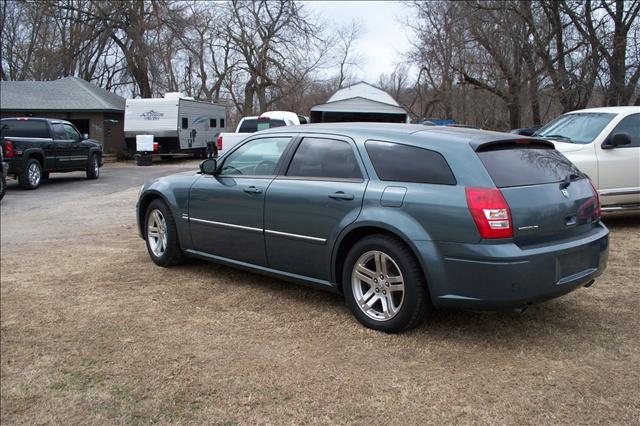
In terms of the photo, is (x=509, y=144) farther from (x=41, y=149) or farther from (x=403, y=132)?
(x=41, y=149)

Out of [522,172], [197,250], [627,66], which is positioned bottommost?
[197,250]

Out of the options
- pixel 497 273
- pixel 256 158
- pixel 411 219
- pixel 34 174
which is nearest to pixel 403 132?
pixel 411 219

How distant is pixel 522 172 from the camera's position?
3793 millimetres

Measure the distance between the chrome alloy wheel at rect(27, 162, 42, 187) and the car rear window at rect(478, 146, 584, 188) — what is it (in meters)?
12.7

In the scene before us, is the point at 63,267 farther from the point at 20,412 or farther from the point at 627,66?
the point at 627,66

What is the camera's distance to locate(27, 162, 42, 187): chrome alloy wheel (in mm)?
13656

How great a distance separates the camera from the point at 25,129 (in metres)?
14.7

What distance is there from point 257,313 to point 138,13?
29747 millimetres

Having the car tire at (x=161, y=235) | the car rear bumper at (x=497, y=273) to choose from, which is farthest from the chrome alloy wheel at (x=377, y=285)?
the car tire at (x=161, y=235)

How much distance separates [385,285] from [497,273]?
0.82 meters

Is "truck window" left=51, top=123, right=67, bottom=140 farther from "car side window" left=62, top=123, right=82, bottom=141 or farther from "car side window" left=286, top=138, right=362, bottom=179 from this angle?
"car side window" left=286, top=138, right=362, bottom=179

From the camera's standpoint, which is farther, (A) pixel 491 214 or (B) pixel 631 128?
(B) pixel 631 128

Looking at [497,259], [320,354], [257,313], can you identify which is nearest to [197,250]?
[257,313]

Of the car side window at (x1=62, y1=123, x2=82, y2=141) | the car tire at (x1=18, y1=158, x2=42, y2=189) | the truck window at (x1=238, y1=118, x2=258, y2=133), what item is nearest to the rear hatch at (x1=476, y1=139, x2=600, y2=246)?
the car tire at (x1=18, y1=158, x2=42, y2=189)
